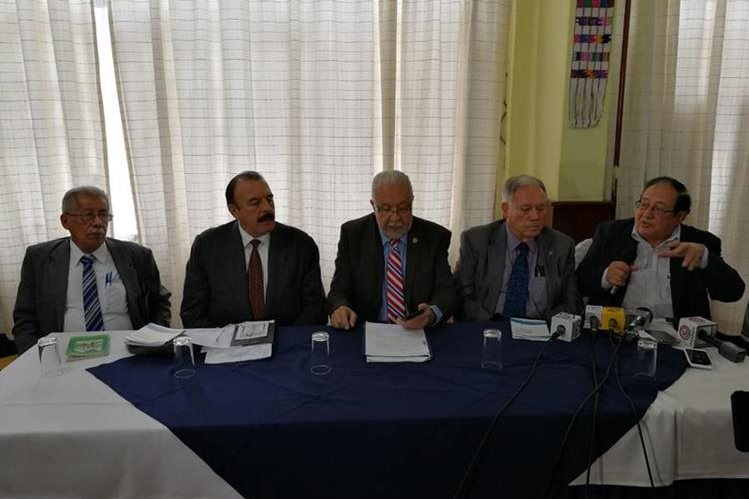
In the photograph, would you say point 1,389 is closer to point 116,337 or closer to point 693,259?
point 116,337

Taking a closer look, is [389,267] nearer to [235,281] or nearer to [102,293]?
[235,281]

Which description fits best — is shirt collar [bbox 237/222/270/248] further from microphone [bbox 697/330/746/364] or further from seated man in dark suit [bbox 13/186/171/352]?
microphone [bbox 697/330/746/364]

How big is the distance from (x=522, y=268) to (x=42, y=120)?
2.84 metres

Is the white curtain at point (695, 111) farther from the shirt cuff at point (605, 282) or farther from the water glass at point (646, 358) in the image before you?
the water glass at point (646, 358)

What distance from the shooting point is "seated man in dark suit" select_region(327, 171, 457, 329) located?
7.64 ft

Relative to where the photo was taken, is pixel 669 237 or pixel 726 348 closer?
pixel 726 348

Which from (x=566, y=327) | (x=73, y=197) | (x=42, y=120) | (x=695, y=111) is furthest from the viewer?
(x=695, y=111)

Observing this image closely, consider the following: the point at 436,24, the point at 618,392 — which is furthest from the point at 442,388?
the point at 436,24

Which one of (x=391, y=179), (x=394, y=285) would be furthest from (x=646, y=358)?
(x=391, y=179)

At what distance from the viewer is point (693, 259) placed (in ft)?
6.83

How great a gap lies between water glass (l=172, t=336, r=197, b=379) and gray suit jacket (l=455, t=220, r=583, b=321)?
4.11 ft

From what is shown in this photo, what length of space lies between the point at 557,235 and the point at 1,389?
85.4 inches

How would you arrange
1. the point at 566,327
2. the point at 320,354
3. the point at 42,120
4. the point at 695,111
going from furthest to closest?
the point at 695,111, the point at 42,120, the point at 566,327, the point at 320,354

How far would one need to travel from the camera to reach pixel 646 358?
1590 mm
